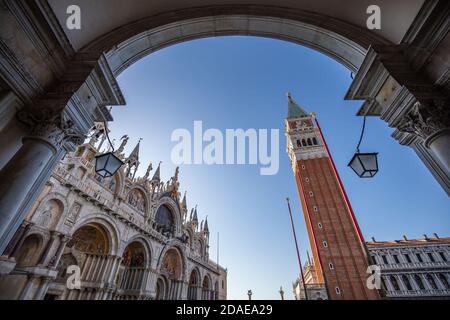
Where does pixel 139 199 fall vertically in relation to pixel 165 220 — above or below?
above

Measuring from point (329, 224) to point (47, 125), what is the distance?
30.4 m

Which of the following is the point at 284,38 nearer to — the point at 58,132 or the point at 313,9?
the point at 313,9

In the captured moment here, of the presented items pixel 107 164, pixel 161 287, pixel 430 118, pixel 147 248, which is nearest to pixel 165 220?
pixel 147 248

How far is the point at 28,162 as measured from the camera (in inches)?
98.9

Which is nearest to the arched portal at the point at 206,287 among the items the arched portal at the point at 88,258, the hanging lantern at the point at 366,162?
the arched portal at the point at 88,258

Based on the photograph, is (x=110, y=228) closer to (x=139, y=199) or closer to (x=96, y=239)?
(x=96, y=239)

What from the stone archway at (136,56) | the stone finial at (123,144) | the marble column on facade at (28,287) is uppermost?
the stone finial at (123,144)

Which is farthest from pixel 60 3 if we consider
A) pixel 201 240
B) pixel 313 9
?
pixel 201 240

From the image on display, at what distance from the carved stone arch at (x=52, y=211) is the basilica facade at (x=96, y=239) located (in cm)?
4

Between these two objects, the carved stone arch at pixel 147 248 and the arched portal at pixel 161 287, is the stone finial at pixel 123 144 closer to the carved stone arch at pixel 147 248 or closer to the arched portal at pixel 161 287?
the carved stone arch at pixel 147 248

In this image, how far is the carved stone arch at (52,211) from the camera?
31.6 feet

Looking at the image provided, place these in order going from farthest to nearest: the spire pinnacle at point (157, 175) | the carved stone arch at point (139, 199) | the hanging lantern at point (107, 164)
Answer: the spire pinnacle at point (157, 175)
the carved stone arch at point (139, 199)
the hanging lantern at point (107, 164)

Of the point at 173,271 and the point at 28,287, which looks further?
the point at 173,271
